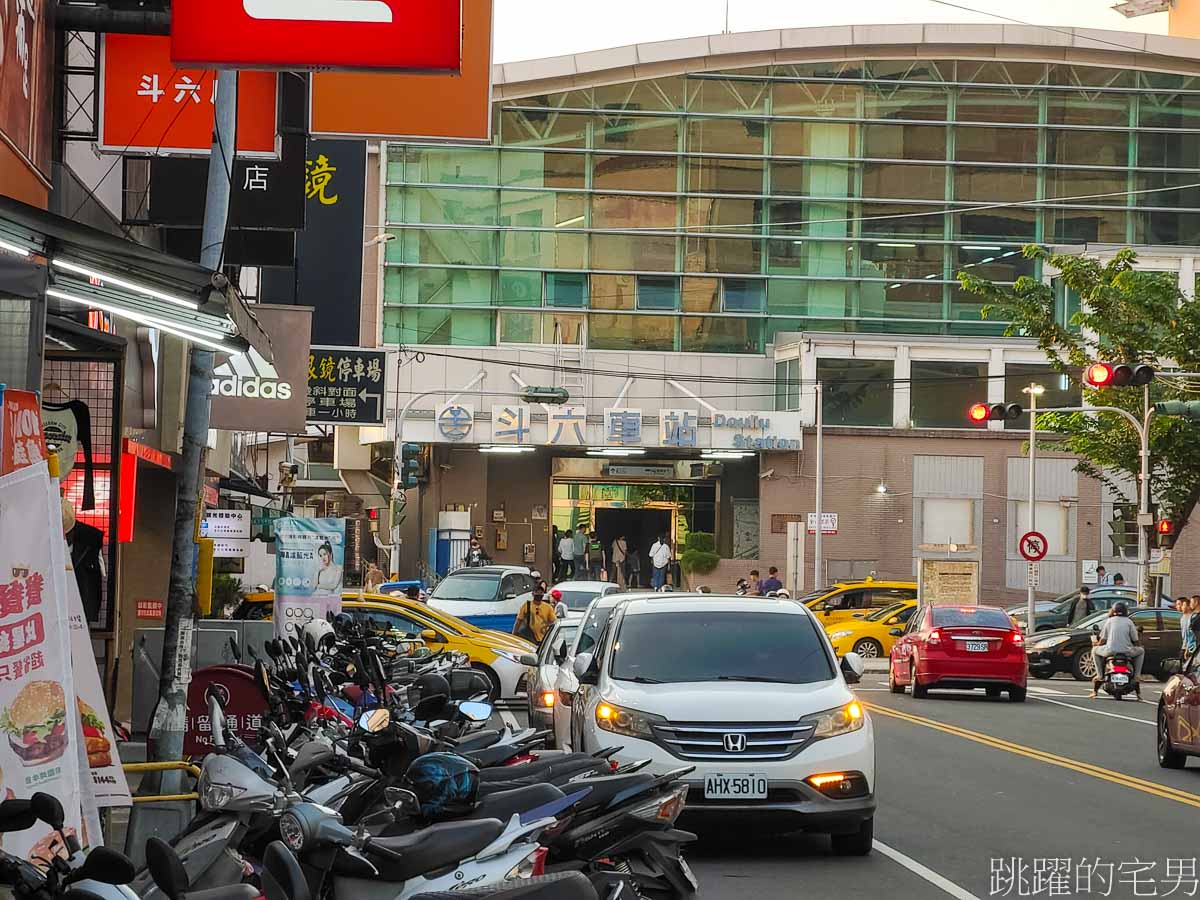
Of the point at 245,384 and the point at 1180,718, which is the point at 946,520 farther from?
the point at 1180,718

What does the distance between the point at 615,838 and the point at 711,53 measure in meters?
52.6

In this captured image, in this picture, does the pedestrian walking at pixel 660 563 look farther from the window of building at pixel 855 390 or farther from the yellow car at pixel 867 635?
the yellow car at pixel 867 635

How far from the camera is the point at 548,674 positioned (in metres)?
16.7

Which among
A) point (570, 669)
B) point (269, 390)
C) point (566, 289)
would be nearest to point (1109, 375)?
point (269, 390)

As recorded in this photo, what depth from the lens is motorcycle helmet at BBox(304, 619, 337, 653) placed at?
1394cm

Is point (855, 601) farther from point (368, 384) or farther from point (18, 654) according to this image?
point (18, 654)

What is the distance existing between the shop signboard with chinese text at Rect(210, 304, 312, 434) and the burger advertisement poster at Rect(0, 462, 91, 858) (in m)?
15.8

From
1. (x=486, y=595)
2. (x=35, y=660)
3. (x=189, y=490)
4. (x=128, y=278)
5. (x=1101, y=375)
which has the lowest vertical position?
(x=486, y=595)

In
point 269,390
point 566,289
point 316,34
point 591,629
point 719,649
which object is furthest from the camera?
point 566,289

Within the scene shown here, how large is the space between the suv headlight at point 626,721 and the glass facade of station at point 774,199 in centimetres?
4579

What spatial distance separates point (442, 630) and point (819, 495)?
3088 cm

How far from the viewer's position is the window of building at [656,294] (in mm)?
58344

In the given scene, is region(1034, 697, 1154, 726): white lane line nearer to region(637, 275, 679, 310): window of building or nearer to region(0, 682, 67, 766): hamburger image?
region(0, 682, 67, 766): hamburger image

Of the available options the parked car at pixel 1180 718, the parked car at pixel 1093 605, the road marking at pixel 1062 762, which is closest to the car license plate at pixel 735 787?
the road marking at pixel 1062 762
